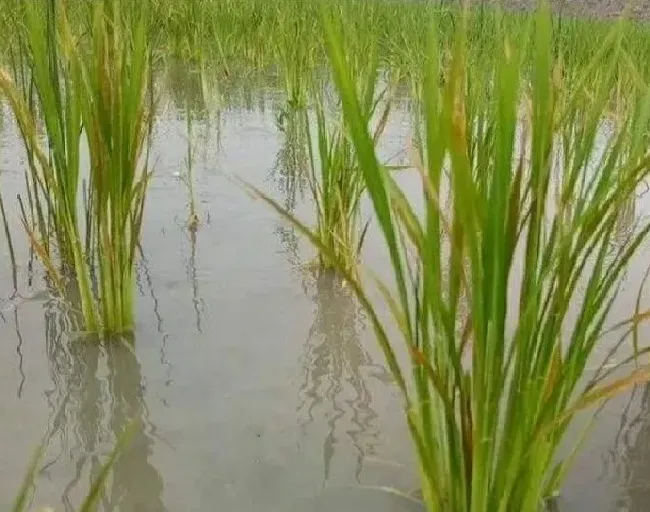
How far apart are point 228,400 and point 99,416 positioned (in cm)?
21

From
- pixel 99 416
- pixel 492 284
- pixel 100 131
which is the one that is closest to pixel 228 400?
pixel 99 416

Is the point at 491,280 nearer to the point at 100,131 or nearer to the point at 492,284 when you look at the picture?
the point at 492,284

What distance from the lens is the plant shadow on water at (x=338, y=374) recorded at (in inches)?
47.5

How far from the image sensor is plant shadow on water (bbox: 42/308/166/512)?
1.04 meters

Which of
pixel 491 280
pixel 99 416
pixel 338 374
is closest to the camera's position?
pixel 491 280

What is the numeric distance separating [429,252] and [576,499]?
535 mm

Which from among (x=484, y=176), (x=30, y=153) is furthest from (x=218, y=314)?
(x=484, y=176)

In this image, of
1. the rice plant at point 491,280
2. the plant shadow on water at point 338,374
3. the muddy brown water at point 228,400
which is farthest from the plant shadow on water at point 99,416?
the rice plant at point 491,280

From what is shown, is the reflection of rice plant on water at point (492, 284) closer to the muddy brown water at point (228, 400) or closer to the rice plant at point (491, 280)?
the rice plant at point (491, 280)

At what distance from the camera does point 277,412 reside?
1.26 m

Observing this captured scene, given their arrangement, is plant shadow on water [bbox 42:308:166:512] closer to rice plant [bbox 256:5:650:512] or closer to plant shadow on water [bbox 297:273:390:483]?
plant shadow on water [bbox 297:273:390:483]

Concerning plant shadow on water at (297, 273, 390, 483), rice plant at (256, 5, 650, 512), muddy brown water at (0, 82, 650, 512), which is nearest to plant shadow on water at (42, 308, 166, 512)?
muddy brown water at (0, 82, 650, 512)

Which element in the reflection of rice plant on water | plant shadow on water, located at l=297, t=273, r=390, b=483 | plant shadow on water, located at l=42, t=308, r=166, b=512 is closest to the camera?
the reflection of rice plant on water

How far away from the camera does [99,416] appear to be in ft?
4.03
